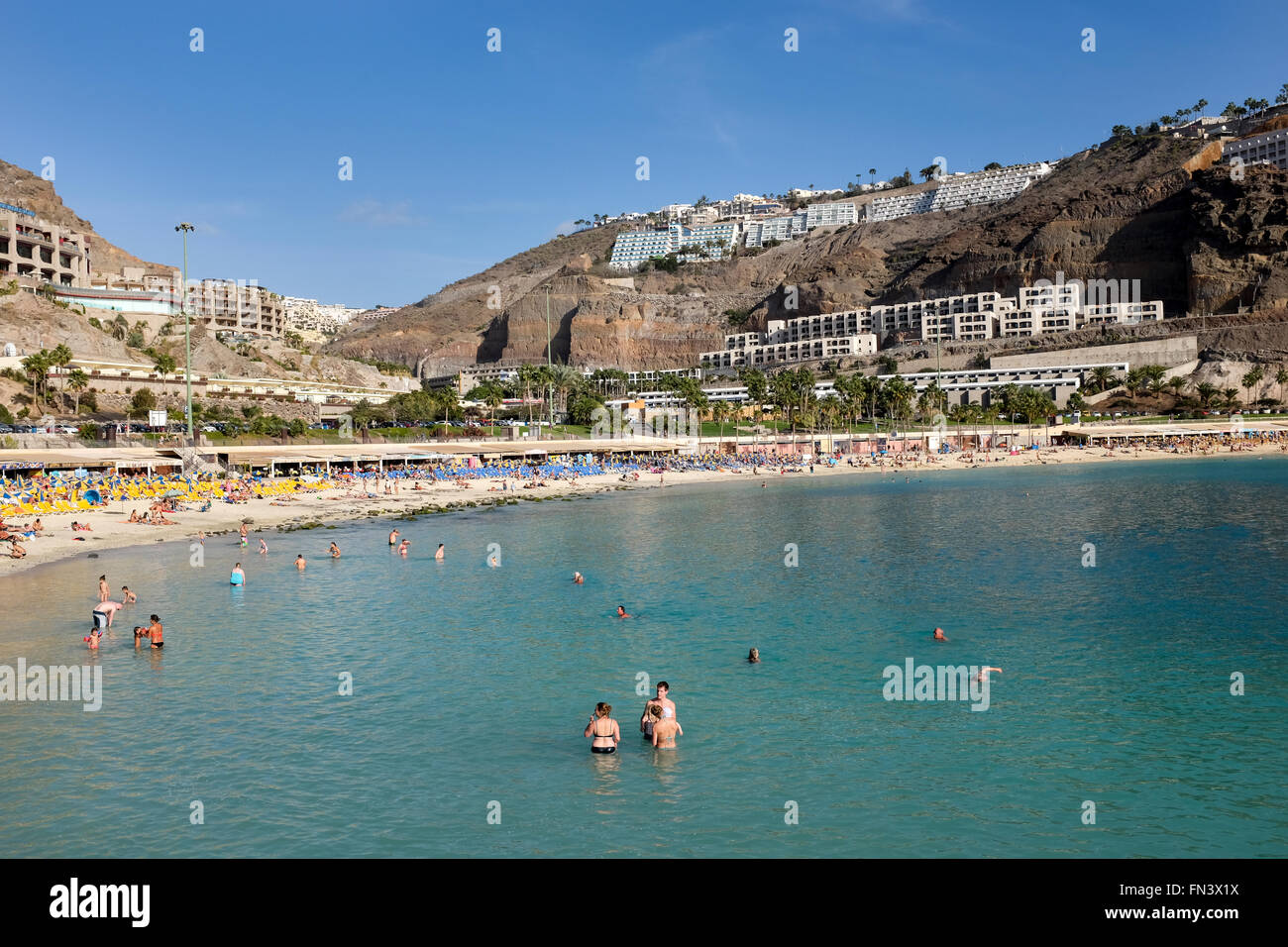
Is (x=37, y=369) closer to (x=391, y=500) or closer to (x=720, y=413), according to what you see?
(x=391, y=500)

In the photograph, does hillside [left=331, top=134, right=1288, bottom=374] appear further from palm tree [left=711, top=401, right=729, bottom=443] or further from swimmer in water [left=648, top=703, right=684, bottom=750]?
swimmer in water [left=648, top=703, right=684, bottom=750]

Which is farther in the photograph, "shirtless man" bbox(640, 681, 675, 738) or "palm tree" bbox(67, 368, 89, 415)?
"palm tree" bbox(67, 368, 89, 415)

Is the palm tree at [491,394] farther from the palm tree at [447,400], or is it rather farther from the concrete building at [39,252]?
the concrete building at [39,252]

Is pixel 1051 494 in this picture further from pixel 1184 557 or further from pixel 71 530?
pixel 71 530

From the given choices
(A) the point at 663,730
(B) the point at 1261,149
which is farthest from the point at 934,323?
(A) the point at 663,730

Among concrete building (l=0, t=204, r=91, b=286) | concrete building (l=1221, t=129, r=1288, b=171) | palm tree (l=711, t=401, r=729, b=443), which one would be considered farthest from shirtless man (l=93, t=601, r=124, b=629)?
concrete building (l=1221, t=129, r=1288, b=171)

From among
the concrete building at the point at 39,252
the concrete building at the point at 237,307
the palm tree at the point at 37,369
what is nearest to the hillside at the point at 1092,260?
the concrete building at the point at 237,307
